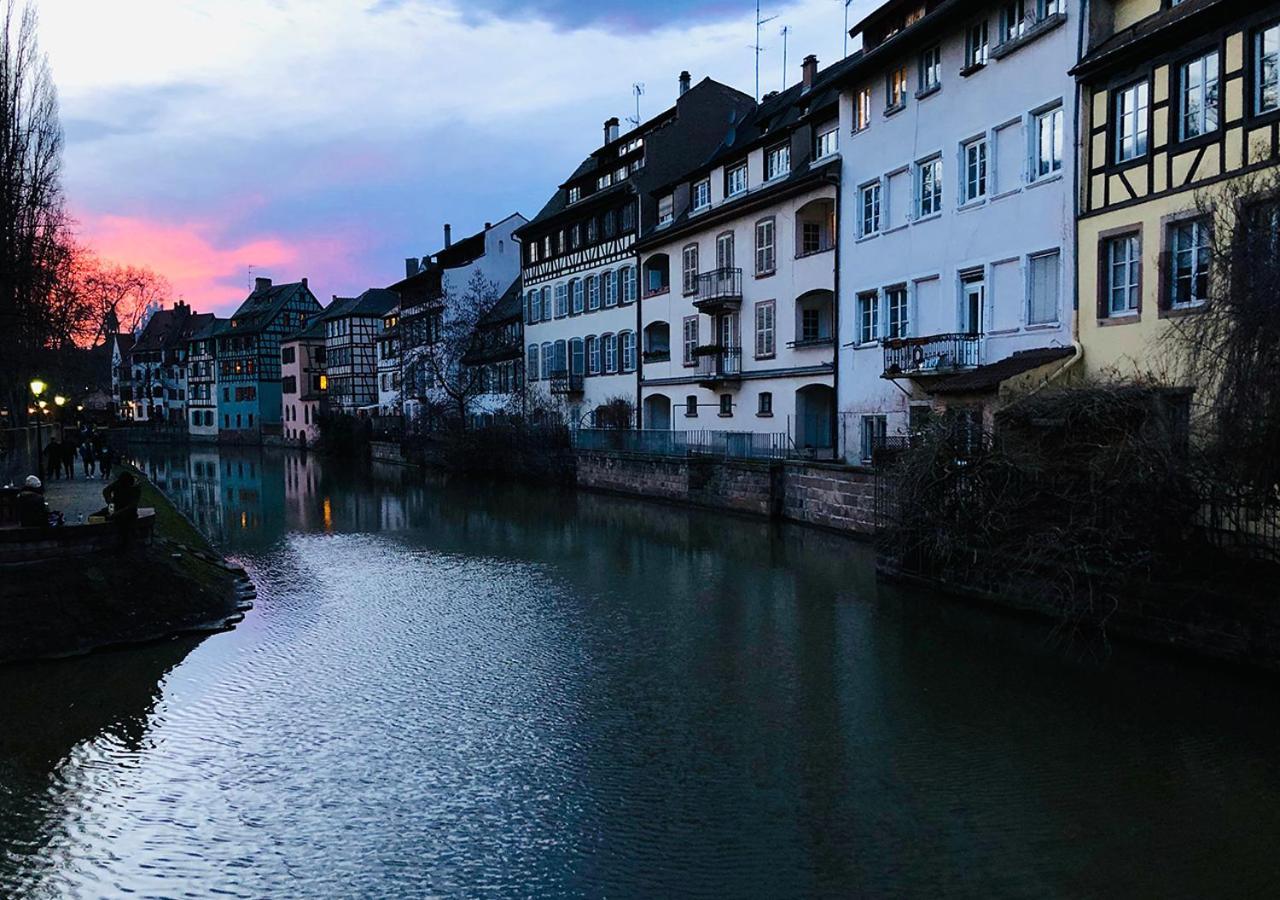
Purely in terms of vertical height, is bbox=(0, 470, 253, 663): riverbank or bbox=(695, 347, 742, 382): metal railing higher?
bbox=(695, 347, 742, 382): metal railing

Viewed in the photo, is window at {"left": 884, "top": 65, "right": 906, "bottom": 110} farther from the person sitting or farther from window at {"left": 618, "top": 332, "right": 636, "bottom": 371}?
the person sitting

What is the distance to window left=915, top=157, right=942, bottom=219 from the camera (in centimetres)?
2184

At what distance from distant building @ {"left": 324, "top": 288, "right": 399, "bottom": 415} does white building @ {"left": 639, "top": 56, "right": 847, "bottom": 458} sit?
121ft

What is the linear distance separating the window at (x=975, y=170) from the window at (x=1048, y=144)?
5.12 feet

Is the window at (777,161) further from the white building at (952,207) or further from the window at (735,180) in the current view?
the white building at (952,207)

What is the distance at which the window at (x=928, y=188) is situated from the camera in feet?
71.7

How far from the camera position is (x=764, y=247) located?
29.2m

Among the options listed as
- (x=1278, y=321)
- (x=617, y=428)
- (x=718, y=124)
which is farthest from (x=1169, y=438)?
(x=718, y=124)

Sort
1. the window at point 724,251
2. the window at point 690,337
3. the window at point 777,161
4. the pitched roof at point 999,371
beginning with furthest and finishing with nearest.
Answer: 1. the window at point 690,337
2. the window at point 724,251
3. the window at point 777,161
4. the pitched roof at point 999,371

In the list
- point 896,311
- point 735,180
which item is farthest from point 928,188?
point 735,180

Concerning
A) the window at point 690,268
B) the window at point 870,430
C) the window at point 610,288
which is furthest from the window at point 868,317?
the window at point 610,288

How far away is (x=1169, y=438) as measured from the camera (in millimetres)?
11852

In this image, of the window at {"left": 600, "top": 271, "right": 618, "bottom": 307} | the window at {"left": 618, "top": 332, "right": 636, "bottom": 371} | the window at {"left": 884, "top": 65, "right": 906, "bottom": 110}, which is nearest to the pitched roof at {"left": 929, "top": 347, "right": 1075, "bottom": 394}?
the window at {"left": 884, "top": 65, "right": 906, "bottom": 110}

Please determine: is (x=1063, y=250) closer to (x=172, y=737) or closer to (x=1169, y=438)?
(x=1169, y=438)
